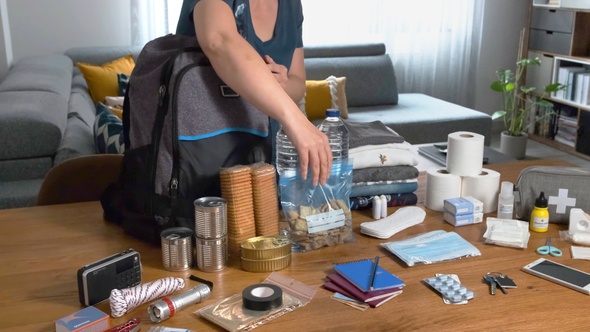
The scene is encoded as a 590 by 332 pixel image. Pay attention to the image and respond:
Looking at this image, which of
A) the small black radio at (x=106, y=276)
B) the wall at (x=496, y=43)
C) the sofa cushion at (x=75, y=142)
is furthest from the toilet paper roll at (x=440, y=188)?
the wall at (x=496, y=43)

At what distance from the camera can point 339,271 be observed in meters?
1.13

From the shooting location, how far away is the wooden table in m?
1.01

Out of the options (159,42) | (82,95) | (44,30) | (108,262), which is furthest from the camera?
(44,30)

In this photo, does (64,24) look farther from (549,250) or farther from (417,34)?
(549,250)

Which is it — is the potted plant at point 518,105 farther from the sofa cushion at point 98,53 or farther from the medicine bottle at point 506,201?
the medicine bottle at point 506,201

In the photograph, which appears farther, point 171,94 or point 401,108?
point 401,108

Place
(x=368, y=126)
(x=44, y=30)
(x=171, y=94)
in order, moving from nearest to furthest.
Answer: (x=171, y=94)
(x=368, y=126)
(x=44, y=30)

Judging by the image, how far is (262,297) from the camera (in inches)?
41.0

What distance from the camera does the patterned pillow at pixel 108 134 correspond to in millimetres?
2338

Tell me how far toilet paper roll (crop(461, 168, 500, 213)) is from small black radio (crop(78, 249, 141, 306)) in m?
0.76

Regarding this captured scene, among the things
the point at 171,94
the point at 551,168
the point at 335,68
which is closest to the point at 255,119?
the point at 171,94

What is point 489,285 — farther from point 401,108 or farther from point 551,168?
point 401,108

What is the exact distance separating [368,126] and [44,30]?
3461 millimetres

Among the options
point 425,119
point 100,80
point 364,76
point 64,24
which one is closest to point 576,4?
point 425,119
